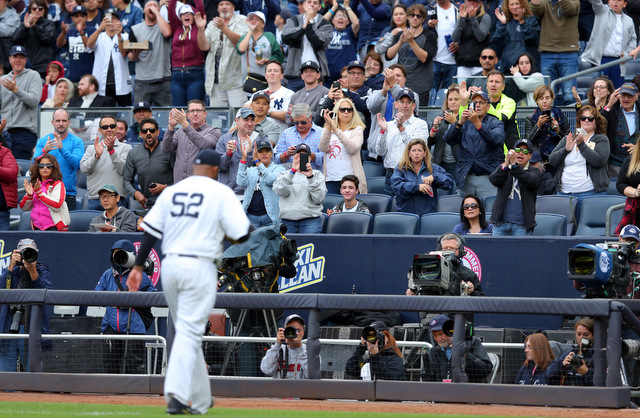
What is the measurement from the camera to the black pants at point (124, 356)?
898 centimetres

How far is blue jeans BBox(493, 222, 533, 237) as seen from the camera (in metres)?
11.3

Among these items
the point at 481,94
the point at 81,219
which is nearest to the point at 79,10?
the point at 81,219

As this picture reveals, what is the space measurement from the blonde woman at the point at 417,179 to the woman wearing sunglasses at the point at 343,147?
0.73 m

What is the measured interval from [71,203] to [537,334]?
7725 millimetres

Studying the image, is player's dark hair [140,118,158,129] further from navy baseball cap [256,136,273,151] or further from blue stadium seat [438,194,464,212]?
blue stadium seat [438,194,464,212]

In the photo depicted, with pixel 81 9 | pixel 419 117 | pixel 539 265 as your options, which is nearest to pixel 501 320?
pixel 539 265

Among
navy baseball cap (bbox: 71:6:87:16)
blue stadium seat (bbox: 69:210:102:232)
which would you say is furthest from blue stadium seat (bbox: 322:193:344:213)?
navy baseball cap (bbox: 71:6:87:16)

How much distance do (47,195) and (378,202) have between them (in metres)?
4.19

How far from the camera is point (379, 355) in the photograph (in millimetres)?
8586

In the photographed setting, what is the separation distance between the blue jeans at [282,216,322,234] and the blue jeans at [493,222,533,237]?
2.08 metres

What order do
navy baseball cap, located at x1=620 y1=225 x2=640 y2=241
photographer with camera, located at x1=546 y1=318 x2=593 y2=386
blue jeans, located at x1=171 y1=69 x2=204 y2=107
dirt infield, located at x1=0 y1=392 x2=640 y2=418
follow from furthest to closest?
1. blue jeans, located at x1=171 y1=69 x2=204 y2=107
2. navy baseball cap, located at x1=620 y1=225 x2=640 y2=241
3. photographer with camera, located at x1=546 y1=318 x2=593 y2=386
4. dirt infield, located at x1=0 y1=392 x2=640 y2=418

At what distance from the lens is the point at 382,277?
37.1ft

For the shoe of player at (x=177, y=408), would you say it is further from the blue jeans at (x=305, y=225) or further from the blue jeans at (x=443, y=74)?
the blue jeans at (x=443, y=74)

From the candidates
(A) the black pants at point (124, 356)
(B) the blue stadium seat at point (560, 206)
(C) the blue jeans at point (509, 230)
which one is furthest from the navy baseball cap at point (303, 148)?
(A) the black pants at point (124, 356)
